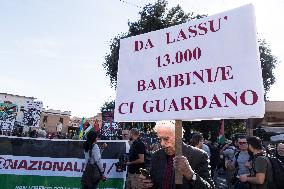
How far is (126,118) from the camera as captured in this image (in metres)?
3.53

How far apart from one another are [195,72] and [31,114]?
12834 millimetres

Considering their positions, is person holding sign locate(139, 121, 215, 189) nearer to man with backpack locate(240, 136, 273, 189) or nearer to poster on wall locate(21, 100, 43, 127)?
man with backpack locate(240, 136, 273, 189)

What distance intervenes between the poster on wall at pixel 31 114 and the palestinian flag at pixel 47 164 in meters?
6.26

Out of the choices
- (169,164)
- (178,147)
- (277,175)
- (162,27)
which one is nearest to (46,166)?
→ (277,175)

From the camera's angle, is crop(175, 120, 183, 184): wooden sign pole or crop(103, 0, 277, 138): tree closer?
crop(175, 120, 183, 184): wooden sign pole

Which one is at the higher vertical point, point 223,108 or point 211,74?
point 211,74

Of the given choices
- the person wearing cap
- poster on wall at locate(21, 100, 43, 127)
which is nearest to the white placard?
the person wearing cap

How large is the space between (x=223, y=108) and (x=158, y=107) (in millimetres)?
628

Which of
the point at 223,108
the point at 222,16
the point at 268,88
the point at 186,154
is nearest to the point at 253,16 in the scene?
the point at 222,16

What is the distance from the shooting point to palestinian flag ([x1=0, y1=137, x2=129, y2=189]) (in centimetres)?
859

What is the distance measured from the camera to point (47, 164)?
8.77 meters

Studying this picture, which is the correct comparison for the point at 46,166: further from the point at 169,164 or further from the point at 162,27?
the point at 162,27

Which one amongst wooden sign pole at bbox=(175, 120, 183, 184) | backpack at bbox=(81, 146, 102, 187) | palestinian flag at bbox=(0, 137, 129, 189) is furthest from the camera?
palestinian flag at bbox=(0, 137, 129, 189)

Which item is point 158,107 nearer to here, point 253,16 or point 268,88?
point 253,16
